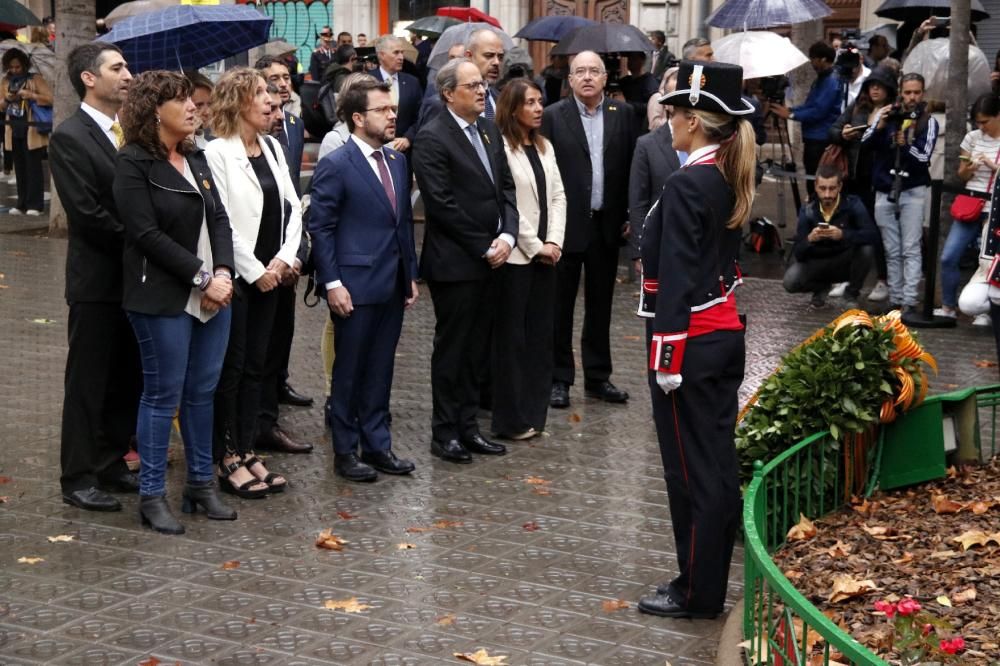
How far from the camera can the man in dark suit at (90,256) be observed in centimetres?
703

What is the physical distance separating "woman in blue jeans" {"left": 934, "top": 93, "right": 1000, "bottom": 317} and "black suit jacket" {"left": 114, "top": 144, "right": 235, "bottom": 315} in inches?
283

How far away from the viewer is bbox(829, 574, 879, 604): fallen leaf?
5.75 m

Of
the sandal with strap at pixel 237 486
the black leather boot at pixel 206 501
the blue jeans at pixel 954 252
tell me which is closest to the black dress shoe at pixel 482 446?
the sandal with strap at pixel 237 486

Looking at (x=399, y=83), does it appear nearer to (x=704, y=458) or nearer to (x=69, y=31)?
(x=69, y=31)

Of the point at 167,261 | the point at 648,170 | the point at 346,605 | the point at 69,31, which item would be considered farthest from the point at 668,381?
the point at 69,31

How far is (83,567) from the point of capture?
6.43 meters

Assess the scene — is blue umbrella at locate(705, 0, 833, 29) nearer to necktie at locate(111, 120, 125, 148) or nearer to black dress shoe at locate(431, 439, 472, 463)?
black dress shoe at locate(431, 439, 472, 463)

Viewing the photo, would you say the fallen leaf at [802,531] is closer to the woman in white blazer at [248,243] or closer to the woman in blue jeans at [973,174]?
the woman in white blazer at [248,243]

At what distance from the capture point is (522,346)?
28.3 feet

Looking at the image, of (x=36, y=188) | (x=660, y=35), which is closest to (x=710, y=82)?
(x=36, y=188)

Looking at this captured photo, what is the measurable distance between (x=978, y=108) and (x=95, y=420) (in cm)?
773

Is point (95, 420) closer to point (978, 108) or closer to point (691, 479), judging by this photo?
point (691, 479)

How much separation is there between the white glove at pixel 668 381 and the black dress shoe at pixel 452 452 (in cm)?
264

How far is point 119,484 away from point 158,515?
0.72 meters
